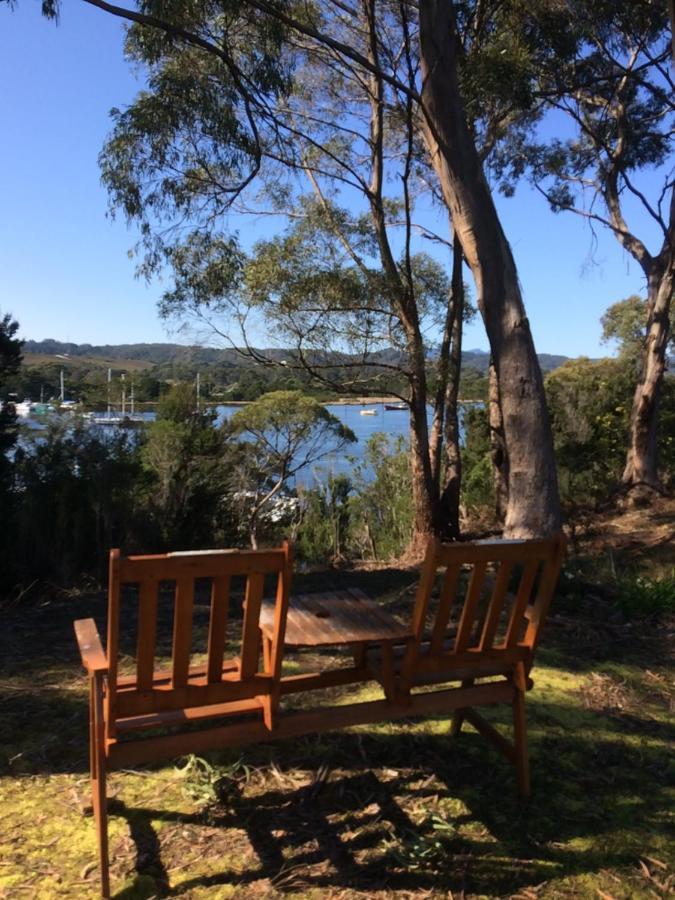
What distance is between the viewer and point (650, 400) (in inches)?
419

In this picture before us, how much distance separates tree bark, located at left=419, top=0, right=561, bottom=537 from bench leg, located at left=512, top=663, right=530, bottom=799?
2.85 meters

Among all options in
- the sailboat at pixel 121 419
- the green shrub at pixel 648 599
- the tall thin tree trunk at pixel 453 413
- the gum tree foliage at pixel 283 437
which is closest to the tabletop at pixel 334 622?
the green shrub at pixel 648 599

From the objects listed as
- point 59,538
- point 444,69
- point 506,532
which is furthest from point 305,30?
point 59,538

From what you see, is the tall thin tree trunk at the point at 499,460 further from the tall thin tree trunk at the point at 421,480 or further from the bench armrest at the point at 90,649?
the bench armrest at the point at 90,649

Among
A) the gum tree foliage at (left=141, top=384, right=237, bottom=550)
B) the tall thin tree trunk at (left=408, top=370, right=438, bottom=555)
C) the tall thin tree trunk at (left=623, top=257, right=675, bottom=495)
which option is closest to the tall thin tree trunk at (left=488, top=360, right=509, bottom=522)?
the tall thin tree trunk at (left=408, top=370, right=438, bottom=555)

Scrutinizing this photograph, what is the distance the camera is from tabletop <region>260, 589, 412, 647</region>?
2.22 m

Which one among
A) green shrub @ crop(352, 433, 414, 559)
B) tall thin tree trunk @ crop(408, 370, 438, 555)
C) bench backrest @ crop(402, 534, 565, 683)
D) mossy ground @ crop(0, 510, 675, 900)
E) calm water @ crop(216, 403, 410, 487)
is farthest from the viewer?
calm water @ crop(216, 403, 410, 487)

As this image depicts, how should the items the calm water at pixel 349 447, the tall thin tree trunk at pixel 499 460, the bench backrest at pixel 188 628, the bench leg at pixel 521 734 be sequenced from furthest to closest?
the calm water at pixel 349 447, the tall thin tree trunk at pixel 499 460, the bench leg at pixel 521 734, the bench backrest at pixel 188 628

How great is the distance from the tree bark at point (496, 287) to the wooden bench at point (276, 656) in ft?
9.21

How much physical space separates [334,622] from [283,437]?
1493 centimetres

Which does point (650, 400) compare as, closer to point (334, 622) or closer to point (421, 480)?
point (421, 480)

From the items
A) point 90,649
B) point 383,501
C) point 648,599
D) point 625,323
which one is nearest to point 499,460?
point 383,501

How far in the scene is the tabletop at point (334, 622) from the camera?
87.3 inches

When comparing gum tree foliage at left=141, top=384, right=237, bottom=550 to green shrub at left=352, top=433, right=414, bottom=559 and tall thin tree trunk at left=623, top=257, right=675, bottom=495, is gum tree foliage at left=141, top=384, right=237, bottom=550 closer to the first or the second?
green shrub at left=352, top=433, right=414, bottom=559
